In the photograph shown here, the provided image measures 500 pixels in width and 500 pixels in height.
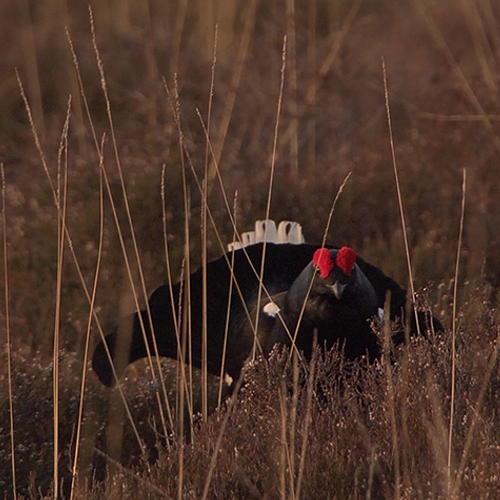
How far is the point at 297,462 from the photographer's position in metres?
2.95

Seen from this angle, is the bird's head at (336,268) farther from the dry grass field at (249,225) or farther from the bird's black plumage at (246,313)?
the dry grass field at (249,225)

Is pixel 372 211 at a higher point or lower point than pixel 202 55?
lower

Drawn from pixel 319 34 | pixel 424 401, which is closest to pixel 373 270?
pixel 424 401

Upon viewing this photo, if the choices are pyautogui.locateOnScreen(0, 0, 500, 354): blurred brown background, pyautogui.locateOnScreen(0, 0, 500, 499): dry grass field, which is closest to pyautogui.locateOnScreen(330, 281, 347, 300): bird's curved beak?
pyautogui.locateOnScreen(0, 0, 500, 499): dry grass field

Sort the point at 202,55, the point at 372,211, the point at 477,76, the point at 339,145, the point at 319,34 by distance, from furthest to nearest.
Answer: the point at 319,34 < the point at 202,55 < the point at 339,145 < the point at 477,76 < the point at 372,211

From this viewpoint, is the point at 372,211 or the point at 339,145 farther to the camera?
the point at 339,145

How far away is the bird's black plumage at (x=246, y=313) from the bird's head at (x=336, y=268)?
0.08 m

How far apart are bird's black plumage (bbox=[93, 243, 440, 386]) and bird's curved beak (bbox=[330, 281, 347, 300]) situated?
0.08m

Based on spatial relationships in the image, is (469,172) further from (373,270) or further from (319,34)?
(319,34)

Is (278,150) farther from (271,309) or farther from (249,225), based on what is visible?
(271,309)

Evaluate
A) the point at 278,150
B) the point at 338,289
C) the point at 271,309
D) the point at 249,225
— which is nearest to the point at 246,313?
the point at 271,309

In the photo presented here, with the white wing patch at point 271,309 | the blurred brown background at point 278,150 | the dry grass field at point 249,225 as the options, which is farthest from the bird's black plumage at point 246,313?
the blurred brown background at point 278,150

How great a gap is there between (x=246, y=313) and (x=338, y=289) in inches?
19.0

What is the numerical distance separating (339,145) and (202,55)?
1.33 metres
